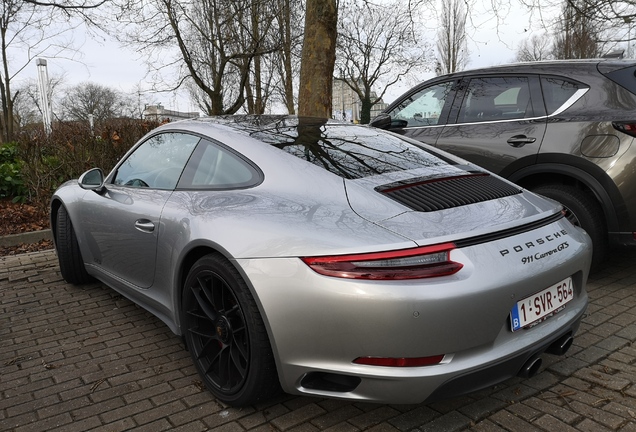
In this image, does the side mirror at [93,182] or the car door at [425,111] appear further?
the car door at [425,111]

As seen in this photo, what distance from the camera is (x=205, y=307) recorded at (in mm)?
2531

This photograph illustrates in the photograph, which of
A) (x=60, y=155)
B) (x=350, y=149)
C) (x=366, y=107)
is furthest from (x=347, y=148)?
(x=366, y=107)

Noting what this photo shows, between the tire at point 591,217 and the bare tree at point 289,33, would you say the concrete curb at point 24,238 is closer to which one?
the tire at point 591,217

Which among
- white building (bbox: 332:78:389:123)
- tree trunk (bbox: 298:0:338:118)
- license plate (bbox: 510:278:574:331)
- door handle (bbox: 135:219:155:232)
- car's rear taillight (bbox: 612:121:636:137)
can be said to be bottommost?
license plate (bbox: 510:278:574:331)

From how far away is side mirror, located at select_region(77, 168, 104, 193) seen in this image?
369cm

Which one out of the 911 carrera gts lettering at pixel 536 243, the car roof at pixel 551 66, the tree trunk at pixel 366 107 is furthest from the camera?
the tree trunk at pixel 366 107

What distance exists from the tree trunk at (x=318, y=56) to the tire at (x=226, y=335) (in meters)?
5.29

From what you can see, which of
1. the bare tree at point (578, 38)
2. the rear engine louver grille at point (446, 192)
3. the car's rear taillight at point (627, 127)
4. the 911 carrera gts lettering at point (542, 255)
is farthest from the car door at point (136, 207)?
the bare tree at point (578, 38)

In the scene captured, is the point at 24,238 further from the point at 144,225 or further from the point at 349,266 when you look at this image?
the point at 349,266

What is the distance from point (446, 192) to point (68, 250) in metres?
Answer: 3.27

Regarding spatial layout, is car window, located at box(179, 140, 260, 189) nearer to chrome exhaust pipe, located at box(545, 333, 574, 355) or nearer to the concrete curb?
chrome exhaust pipe, located at box(545, 333, 574, 355)

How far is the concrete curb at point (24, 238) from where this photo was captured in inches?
252

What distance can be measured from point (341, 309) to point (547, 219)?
3.76ft

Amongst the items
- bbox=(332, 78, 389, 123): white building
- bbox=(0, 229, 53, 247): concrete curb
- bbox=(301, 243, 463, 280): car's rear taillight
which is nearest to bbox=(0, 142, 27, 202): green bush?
bbox=(0, 229, 53, 247): concrete curb
